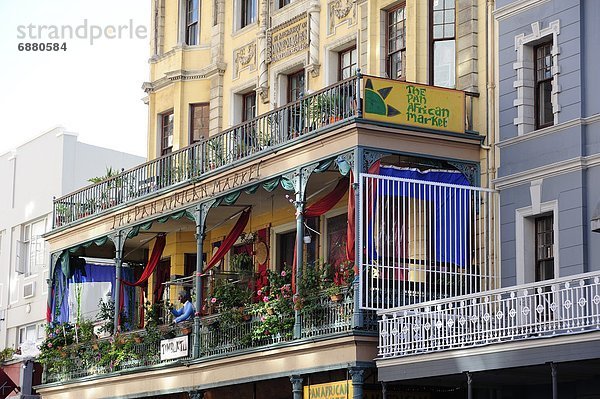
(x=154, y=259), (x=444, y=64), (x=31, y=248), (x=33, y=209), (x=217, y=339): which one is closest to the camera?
(x=444, y=64)

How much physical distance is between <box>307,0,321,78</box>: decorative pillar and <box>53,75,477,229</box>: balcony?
108 inches

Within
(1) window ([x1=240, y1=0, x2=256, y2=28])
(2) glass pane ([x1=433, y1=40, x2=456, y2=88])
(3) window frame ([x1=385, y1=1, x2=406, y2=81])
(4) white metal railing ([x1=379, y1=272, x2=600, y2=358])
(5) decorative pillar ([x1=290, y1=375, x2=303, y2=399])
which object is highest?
(1) window ([x1=240, y1=0, x2=256, y2=28])

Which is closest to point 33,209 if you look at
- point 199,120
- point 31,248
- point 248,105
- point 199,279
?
point 31,248

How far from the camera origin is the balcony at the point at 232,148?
27.4 meters

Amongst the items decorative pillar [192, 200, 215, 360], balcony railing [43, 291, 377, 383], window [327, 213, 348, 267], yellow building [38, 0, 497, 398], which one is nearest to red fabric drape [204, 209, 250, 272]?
yellow building [38, 0, 497, 398]

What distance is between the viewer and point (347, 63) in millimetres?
32469

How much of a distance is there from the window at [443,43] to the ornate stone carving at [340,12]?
2.91 meters

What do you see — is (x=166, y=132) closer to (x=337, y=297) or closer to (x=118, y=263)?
(x=118, y=263)

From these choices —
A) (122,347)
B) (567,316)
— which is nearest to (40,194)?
(122,347)

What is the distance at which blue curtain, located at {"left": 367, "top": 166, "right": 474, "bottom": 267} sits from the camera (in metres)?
26.9

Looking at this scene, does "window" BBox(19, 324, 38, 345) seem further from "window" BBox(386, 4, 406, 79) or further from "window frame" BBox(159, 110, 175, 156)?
"window" BBox(386, 4, 406, 79)

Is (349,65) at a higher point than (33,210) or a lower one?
higher

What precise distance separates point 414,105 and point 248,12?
10.3 m

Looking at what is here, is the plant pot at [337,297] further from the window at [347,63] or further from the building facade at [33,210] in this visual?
the building facade at [33,210]
